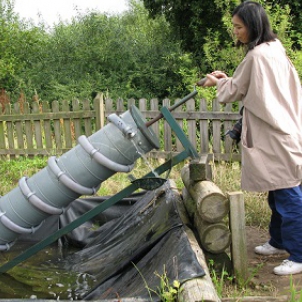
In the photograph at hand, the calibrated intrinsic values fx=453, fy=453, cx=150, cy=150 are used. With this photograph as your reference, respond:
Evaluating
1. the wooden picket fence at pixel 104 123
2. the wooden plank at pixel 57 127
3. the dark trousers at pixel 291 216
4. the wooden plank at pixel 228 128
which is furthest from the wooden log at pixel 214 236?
the wooden plank at pixel 57 127

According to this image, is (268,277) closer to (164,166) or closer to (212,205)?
(212,205)

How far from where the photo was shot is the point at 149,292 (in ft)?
7.44

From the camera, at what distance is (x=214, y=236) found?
3.17 m

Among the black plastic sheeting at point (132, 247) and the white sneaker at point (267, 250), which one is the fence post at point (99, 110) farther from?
the white sneaker at point (267, 250)

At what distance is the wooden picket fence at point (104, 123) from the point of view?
6.95m

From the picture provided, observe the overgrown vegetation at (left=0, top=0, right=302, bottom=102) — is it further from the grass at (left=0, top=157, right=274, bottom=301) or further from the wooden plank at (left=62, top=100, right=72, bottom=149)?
the grass at (left=0, top=157, right=274, bottom=301)

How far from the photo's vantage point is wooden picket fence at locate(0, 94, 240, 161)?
22.8 ft

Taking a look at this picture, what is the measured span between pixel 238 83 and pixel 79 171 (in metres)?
1.31

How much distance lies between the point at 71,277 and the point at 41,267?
0.41 m

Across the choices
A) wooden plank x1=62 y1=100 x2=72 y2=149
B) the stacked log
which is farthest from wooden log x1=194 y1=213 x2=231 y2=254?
wooden plank x1=62 y1=100 x2=72 y2=149

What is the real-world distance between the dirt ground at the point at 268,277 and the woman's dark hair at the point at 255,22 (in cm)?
158

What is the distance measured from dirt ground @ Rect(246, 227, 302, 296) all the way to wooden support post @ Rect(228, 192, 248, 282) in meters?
0.09

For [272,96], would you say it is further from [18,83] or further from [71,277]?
[18,83]

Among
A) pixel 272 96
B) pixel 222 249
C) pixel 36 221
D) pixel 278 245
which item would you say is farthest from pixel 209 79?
pixel 36 221
